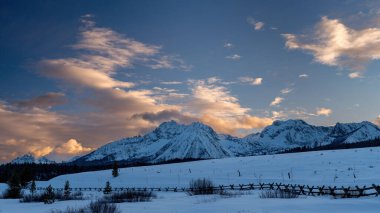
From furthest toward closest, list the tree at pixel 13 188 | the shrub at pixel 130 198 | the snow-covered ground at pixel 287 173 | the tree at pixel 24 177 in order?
1. the tree at pixel 24 177
2. the tree at pixel 13 188
3. the snow-covered ground at pixel 287 173
4. the shrub at pixel 130 198

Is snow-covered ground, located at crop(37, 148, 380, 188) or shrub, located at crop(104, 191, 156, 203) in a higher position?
snow-covered ground, located at crop(37, 148, 380, 188)

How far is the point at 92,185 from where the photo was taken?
3959 inches

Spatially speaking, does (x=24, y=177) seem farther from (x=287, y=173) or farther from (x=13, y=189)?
(x=287, y=173)

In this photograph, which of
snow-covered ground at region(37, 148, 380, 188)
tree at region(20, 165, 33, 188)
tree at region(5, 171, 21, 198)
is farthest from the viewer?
tree at region(20, 165, 33, 188)

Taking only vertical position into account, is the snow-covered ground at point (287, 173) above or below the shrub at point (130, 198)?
above

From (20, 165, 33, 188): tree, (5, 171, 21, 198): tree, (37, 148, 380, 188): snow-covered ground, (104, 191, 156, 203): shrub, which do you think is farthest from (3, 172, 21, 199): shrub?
(37, 148, 380, 188): snow-covered ground

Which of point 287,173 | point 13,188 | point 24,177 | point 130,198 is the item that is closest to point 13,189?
point 13,188

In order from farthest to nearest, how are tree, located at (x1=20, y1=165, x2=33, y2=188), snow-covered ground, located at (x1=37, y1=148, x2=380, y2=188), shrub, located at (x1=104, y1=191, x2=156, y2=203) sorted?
tree, located at (x1=20, y1=165, x2=33, y2=188) < snow-covered ground, located at (x1=37, y1=148, x2=380, y2=188) < shrub, located at (x1=104, y1=191, x2=156, y2=203)

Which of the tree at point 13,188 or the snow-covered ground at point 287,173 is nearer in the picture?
the snow-covered ground at point 287,173

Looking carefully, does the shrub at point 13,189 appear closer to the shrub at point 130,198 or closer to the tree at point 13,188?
the tree at point 13,188

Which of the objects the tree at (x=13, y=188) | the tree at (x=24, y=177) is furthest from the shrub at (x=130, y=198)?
the tree at (x=24, y=177)

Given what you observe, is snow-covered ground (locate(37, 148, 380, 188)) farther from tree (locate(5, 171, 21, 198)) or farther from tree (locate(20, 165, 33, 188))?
tree (locate(5, 171, 21, 198))

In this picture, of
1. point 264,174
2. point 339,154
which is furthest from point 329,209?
point 339,154

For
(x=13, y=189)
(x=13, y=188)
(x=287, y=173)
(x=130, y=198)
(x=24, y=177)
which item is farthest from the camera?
(x=24, y=177)
